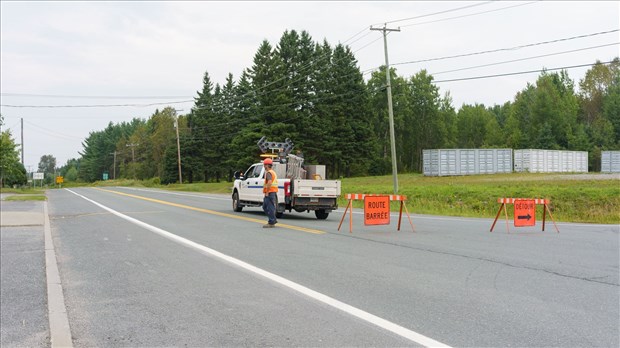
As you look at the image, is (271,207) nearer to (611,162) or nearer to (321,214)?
(321,214)

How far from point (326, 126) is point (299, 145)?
16.8 feet

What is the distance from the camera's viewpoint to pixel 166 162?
300ft

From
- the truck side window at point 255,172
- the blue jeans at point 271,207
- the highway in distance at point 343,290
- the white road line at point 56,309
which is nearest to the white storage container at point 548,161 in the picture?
the truck side window at point 255,172

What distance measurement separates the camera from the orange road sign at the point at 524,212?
15.1 m

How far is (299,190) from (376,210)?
432 centimetres

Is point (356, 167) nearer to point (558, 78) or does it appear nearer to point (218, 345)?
point (558, 78)

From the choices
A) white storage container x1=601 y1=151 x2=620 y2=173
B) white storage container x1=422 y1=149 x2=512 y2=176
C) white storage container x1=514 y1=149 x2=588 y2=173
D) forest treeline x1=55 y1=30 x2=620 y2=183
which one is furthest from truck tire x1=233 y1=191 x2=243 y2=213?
white storage container x1=601 y1=151 x2=620 y2=173

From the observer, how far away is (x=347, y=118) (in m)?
70.0

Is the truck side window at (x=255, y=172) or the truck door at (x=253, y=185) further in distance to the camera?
the truck side window at (x=255, y=172)

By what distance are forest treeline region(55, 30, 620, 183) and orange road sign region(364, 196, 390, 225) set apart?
47392 millimetres

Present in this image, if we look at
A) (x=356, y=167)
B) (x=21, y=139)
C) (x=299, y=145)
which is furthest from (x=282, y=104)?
(x=21, y=139)

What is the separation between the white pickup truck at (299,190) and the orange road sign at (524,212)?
624 centimetres

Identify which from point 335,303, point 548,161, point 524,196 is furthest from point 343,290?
point 548,161

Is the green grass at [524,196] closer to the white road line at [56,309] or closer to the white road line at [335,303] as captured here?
the white road line at [335,303]
